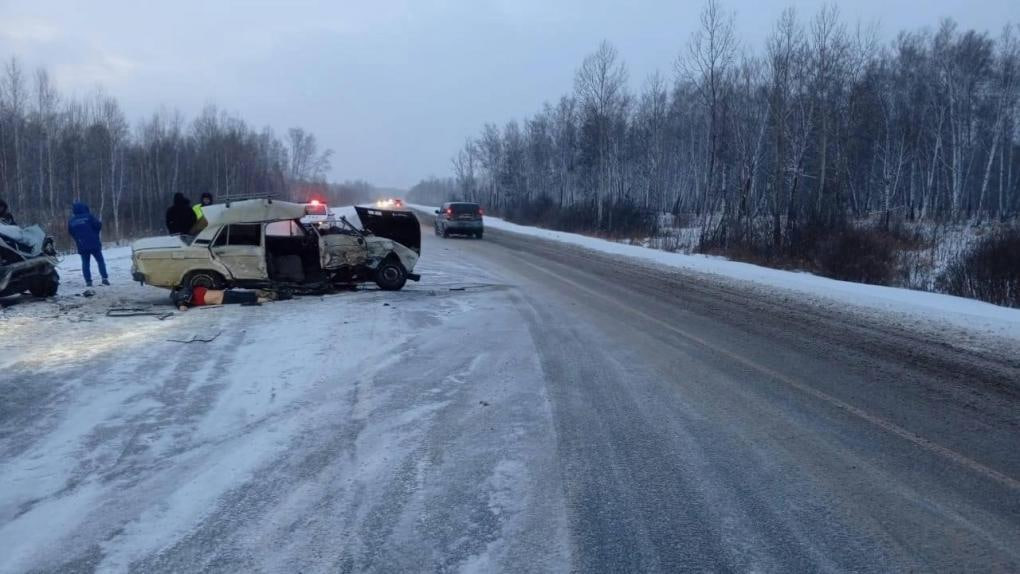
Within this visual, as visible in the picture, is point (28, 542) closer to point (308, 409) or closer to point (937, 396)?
point (308, 409)

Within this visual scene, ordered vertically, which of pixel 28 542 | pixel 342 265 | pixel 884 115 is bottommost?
pixel 28 542

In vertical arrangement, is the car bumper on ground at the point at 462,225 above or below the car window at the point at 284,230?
above

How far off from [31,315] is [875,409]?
37.1 ft

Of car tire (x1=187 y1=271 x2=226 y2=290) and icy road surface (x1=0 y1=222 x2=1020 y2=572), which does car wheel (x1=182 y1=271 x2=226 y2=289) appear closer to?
car tire (x1=187 y1=271 x2=226 y2=290)

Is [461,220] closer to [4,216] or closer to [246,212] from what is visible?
[4,216]

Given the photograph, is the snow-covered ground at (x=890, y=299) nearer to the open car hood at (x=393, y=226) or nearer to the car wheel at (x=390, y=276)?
the open car hood at (x=393, y=226)

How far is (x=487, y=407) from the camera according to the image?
5.85 meters

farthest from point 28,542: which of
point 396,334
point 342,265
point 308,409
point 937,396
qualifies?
point 342,265

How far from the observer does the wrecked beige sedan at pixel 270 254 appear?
11008 mm

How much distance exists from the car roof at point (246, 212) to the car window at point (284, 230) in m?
0.24

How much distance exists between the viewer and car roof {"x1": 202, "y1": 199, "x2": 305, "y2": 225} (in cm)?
1127

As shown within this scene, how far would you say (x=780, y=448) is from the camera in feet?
16.2

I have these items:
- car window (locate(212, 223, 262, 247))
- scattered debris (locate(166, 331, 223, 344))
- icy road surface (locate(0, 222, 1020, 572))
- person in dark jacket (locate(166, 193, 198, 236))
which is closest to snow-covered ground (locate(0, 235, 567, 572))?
icy road surface (locate(0, 222, 1020, 572))

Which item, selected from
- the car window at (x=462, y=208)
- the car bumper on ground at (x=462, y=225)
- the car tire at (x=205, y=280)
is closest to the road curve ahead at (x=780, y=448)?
the car tire at (x=205, y=280)
